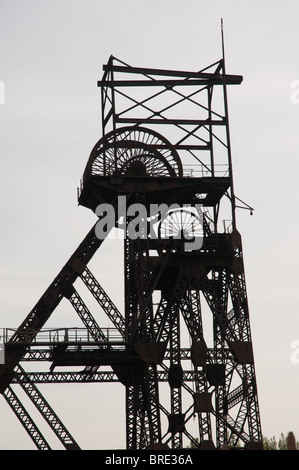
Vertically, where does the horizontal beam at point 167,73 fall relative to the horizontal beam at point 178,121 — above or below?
above

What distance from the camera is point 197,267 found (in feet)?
210

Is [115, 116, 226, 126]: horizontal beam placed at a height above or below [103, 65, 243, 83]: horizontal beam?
below

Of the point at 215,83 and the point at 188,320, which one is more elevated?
the point at 215,83

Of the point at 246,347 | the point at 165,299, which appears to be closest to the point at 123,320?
the point at 165,299

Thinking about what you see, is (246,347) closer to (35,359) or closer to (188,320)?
(188,320)

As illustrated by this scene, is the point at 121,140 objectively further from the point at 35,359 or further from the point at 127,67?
the point at 35,359

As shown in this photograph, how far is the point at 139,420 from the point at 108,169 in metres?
14.5

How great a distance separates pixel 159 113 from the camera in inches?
2697

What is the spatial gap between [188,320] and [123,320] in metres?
4.20

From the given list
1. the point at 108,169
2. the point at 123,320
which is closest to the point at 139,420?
the point at 123,320
